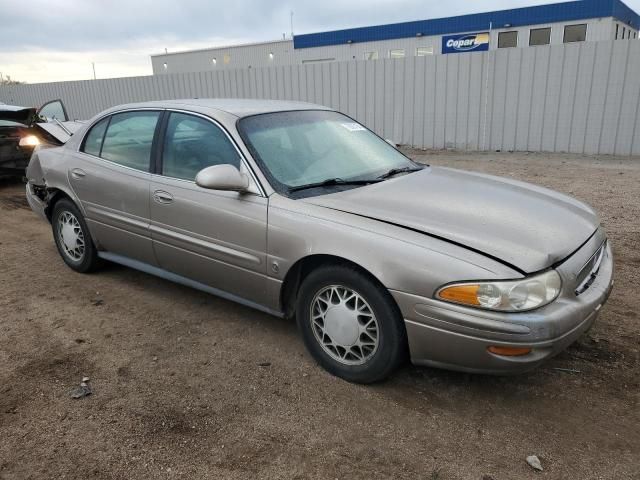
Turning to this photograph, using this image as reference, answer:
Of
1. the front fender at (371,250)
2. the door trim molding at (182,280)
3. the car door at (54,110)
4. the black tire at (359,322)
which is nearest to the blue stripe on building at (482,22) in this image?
the car door at (54,110)

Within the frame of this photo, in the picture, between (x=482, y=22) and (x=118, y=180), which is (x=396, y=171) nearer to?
(x=118, y=180)

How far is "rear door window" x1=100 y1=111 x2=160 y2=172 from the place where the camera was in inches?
163

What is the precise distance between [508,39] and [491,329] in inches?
1166

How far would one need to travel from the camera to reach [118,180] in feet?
13.9

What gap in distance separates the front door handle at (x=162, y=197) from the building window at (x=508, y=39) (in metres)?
28.2

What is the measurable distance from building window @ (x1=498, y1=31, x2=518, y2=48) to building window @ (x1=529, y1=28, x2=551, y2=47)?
2.48 feet

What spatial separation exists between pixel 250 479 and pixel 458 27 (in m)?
29.7

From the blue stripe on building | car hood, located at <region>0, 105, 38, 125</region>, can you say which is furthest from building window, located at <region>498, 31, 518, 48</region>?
car hood, located at <region>0, 105, 38, 125</region>

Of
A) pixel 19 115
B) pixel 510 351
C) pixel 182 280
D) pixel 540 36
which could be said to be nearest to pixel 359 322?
pixel 510 351

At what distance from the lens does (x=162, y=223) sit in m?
3.92

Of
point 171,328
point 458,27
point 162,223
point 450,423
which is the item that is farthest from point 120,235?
point 458,27

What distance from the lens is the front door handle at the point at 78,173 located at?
459cm

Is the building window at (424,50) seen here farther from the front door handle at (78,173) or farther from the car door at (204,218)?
the car door at (204,218)

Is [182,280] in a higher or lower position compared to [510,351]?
lower
